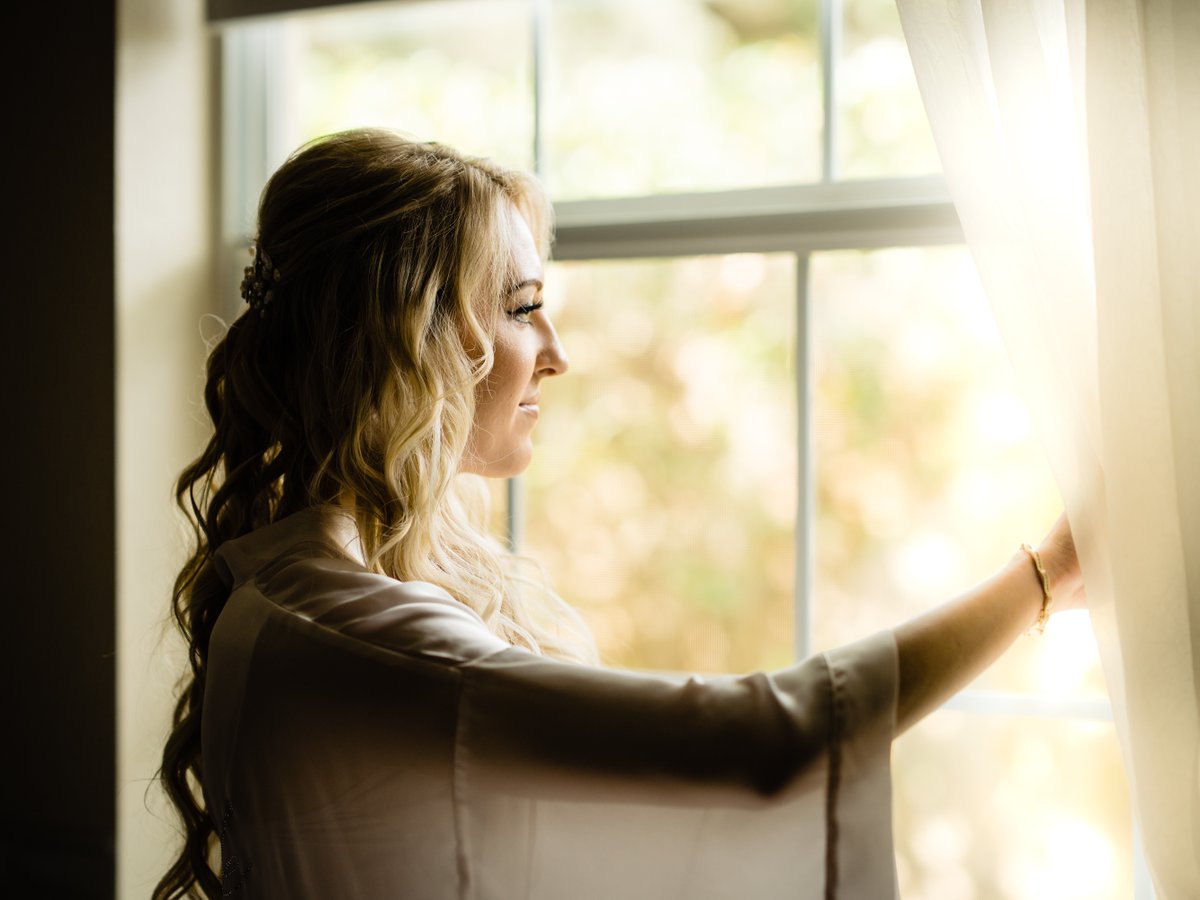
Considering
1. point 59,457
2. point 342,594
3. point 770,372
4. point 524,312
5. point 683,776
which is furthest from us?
point 59,457

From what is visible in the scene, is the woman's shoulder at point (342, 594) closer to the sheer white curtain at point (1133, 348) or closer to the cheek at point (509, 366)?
the cheek at point (509, 366)

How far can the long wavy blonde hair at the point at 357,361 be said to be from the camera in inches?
39.5

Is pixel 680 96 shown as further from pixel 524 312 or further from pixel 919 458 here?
pixel 919 458

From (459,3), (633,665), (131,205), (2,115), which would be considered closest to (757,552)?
(633,665)

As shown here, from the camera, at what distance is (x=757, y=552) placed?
1.35 metres

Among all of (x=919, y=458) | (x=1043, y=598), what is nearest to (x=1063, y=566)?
(x=1043, y=598)

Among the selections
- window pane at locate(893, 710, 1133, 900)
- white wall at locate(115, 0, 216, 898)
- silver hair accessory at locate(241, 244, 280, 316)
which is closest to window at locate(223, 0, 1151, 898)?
window pane at locate(893, 710, 1133, 900)

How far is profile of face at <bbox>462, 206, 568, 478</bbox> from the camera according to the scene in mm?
1084

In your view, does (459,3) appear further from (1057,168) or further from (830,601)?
(830,601)

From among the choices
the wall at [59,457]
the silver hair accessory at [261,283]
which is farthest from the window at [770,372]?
the silver hair accessory at [261,283]

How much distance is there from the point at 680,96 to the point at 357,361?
0.67 m

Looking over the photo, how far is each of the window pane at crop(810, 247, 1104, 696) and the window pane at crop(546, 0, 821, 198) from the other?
197 mm

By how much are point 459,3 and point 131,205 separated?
0.58 m

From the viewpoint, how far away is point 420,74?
149 cm
